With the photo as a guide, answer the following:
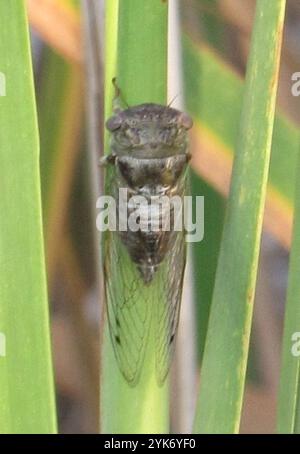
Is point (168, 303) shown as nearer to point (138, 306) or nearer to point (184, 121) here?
point (138, 306)

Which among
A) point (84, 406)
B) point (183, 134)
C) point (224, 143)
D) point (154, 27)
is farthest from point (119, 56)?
point (84, 406)

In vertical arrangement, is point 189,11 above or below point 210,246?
above

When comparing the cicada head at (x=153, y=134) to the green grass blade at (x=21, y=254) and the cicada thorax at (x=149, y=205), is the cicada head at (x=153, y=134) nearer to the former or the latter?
the cicada thorax at (x=149, y=205)

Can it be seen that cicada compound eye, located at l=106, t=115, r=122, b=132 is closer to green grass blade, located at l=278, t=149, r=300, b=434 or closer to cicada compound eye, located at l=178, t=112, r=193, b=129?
cicada compound eye, located at l=178, t=112, r=193, b=129

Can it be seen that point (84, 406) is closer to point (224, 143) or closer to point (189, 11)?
point (224, 143)

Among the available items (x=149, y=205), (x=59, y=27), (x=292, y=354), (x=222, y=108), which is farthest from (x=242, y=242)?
(x=59, y=27)

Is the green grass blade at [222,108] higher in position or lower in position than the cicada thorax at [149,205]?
higher

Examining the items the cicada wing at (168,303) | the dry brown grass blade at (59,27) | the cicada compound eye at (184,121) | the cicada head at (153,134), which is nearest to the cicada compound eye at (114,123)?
the cicada head at (153,134)
